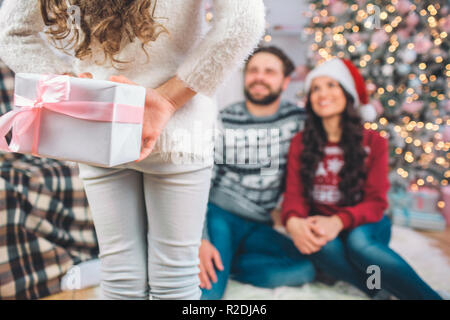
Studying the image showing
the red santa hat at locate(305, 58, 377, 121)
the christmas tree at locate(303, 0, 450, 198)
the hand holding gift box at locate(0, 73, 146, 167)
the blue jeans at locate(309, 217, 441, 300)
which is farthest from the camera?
the christmas tree at locate(303, 0, 450, 198)

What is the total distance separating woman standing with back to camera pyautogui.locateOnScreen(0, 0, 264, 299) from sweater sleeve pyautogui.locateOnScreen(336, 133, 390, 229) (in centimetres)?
74

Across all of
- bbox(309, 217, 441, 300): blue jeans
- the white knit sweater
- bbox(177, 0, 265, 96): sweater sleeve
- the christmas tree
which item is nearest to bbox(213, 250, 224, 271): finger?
bbox(309, 217, 441, 300): blue jeans

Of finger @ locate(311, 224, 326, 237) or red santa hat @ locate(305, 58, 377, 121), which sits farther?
red santa hat @ locate(305, 58, 377, 121)

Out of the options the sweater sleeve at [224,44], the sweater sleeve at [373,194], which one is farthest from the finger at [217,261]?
the sweater sleeve at [224,44]

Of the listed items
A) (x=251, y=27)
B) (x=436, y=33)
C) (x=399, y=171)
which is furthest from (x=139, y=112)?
(x=436, y=33)

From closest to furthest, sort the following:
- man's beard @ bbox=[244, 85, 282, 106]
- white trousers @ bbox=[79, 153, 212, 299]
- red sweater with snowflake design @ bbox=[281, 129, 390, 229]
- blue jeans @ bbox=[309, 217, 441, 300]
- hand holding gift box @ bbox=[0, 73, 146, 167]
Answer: hand holding gift box @ bbox=[0, 73, 146, 167] < white trousers @ bbox=[79, 153, 212, 299] < blue jeans @ bbox=[309, 217, 441, 300] < red sweater with snowflake design @ bbox=[281, 129, 390, 229] < man's beard @ bbox=[244, 85, 282, 106]

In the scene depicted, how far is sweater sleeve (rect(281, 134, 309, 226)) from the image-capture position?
3.80 ft

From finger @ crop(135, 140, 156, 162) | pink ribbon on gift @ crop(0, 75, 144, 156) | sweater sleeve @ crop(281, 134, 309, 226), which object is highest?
pink ribbon on gift @ crop(0, 75, 144, 156)

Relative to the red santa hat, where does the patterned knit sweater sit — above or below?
below

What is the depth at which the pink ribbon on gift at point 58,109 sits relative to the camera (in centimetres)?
39

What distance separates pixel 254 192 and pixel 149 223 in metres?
0.80

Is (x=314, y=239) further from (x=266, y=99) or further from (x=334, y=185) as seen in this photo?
(x=266, y=99)

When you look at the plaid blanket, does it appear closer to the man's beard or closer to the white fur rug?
the white fur rug

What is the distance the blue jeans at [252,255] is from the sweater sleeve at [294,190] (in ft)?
0.40
